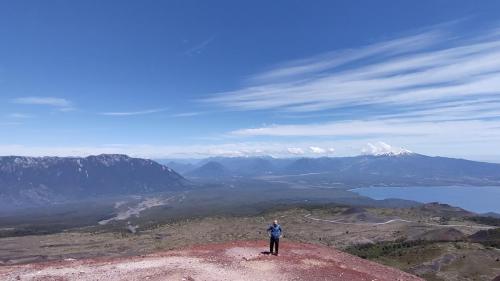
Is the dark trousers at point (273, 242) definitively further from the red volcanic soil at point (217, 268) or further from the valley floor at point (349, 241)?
the valley floor at point (349, 241)

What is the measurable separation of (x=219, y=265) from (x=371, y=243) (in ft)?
299

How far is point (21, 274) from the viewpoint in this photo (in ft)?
104

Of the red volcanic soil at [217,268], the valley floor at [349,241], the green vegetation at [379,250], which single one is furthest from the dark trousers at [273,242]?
the green vegetation at [379,250]

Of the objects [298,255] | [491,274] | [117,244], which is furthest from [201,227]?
[298,255]

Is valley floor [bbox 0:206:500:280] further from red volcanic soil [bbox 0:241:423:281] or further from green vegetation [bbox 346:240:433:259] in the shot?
red volcanic soil [bbox 0:241:423:281]

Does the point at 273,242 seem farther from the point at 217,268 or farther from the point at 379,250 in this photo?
the point at 379,250

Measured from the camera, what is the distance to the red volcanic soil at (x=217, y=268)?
30484 mm

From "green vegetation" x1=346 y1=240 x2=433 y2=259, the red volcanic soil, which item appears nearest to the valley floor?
"green vegetation" x1=346 y1=240 x2=433 y2=259

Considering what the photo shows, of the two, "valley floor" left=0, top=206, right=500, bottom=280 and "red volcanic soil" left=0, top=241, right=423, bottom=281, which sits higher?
"red volcanic soil" left=0, top=241, right=423, bottom=281

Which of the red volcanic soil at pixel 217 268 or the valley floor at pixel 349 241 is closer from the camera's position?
the red volcanic soil at pixel 217 268

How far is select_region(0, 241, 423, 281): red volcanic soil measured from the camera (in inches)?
1200

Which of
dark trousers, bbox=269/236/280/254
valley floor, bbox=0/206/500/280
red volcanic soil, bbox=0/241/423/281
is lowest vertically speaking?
valley floor, bbox=0/206/500/280

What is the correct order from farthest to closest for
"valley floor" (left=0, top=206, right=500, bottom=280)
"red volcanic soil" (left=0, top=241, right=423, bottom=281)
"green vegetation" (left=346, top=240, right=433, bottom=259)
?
"green vegetation" (left=346, top=240, right=433, bottom=259) < "valley floor" (left=0, top=206, right=500, bottom=280) < "red volcanic soil" (left=0, top=241, right=423, bottom=281)

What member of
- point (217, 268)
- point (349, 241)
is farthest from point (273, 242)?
point (349, 241)
